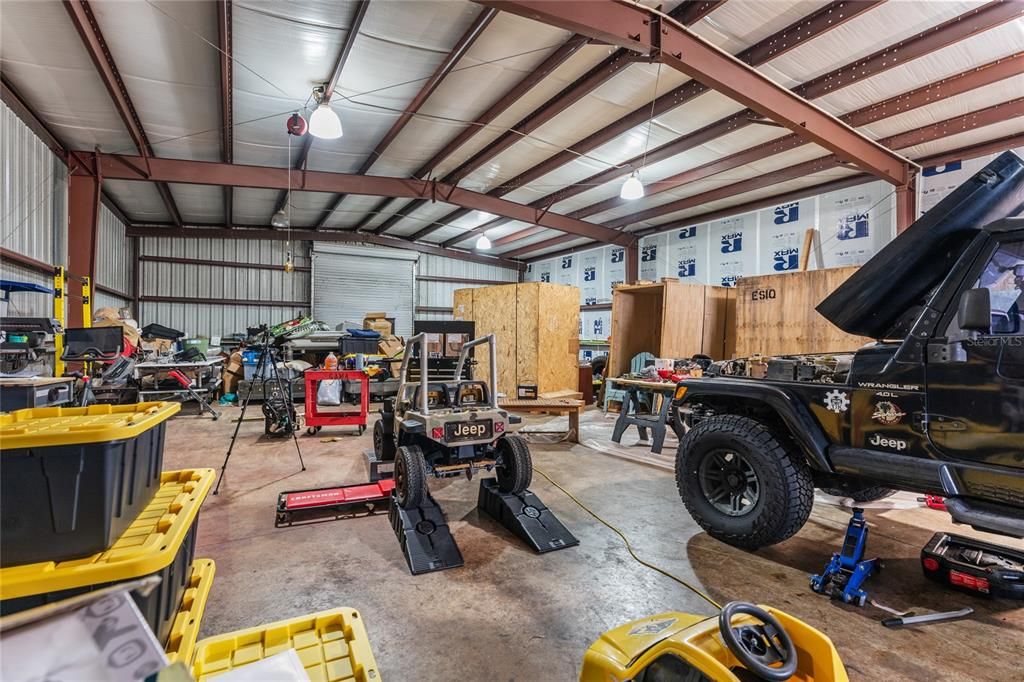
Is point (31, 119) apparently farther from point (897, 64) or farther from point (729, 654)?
point (897, 64)

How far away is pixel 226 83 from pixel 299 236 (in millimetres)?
9522

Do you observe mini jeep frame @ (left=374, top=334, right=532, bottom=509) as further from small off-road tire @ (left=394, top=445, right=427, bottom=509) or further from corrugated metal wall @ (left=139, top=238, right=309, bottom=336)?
corrugated metal wall @ (left=139, top=238, right=309, bottom=336)

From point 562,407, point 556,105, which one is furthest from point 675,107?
point 562,407

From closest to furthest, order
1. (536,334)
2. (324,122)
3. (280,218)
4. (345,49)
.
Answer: (345,49)
(324,122)
(536,334)
(280,218)

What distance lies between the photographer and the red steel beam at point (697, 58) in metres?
4.41

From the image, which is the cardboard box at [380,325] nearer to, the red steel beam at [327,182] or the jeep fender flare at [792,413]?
the red steel beam at [327,182]

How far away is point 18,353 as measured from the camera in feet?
18.2

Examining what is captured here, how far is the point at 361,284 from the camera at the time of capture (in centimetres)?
1611

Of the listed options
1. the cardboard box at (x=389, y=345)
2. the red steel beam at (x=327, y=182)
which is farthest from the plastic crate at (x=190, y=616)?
the red steel beam at (x=327, y=182)

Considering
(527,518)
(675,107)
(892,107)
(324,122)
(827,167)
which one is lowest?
(527,518)

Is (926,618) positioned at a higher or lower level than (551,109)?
lower

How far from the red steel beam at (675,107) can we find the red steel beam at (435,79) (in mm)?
2931

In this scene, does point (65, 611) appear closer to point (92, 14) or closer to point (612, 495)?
point (612, 495)

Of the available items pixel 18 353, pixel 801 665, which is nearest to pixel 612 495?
pixel 801 665
